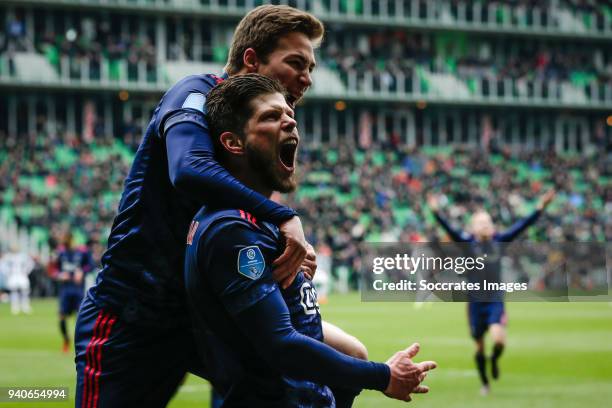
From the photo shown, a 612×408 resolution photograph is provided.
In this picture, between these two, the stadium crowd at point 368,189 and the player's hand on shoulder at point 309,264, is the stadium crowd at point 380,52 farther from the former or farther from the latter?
the player's hand on shoulder at point 309,264

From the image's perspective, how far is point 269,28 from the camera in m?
4.40

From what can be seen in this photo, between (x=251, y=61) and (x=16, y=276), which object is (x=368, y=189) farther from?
(x=251, y=61)

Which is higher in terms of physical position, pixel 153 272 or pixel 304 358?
pixel 153 272

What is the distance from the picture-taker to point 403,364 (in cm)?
346

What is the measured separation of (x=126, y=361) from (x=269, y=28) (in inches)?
62.5

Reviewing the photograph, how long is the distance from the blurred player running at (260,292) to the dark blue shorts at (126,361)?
803 mm

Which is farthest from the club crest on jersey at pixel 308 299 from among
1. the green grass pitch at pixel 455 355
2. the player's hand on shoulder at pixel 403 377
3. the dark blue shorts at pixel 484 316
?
the dark blue shorts at pixel 484 316

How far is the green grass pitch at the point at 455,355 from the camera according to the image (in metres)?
11.4

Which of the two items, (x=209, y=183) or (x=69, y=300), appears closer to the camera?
(x=209, y=183)

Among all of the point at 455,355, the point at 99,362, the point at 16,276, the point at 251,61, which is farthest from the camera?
the point at 16,276

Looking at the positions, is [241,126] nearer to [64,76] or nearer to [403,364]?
[403,364]

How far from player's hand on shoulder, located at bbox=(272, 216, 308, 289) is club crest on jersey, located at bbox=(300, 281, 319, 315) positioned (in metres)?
0.13

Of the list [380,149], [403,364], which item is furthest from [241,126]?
[380,149]

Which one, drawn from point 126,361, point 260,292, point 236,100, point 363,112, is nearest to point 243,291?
point 260,292
